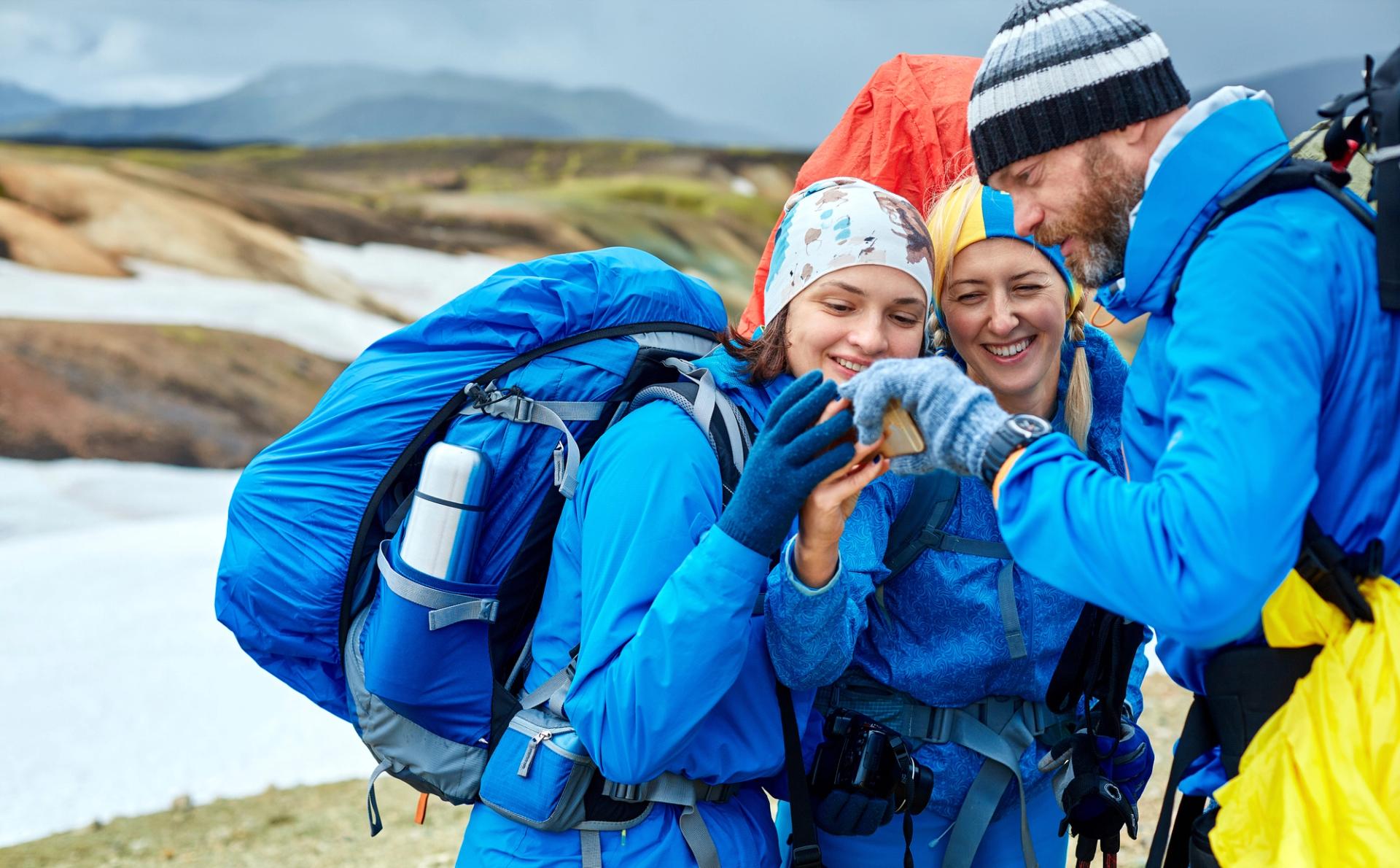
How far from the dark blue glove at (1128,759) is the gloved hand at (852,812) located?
1.43 feet

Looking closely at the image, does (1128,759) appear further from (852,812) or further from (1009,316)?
(1009,316)

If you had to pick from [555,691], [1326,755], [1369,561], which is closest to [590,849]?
[555,691]

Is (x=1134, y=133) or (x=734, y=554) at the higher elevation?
(x=1134, y=133)

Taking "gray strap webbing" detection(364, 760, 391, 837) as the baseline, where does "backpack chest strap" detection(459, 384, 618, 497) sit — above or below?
above

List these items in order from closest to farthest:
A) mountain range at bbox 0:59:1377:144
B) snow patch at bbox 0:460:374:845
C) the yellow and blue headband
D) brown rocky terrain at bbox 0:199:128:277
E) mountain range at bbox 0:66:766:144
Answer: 1. the yellow and blue headband
2. snow patch at bbox 0:460:374:845
3. brown rocky terrain at bbox 0:199:128:277
4. mountain range at bbox 0:59:1377:144
5. mountain range at bbox 0:66:766:144

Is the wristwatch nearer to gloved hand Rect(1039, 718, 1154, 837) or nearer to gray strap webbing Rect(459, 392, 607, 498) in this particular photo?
gray strap webbing Rect(459, 392, 607, 498)

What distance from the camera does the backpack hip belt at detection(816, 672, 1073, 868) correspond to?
1.95 m

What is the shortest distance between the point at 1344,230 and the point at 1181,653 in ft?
1.94

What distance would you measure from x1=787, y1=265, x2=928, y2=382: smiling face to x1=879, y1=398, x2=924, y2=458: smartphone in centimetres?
43

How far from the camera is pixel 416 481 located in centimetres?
196

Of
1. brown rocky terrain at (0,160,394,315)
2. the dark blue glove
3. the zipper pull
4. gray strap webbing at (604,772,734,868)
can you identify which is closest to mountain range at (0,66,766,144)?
brown rocky terrain at (0,160,394,315)

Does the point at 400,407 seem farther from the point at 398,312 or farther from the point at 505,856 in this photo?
the point at 398,312

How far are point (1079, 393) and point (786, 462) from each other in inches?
37.9

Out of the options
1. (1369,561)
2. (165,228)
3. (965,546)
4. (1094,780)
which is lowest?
(165,228)
